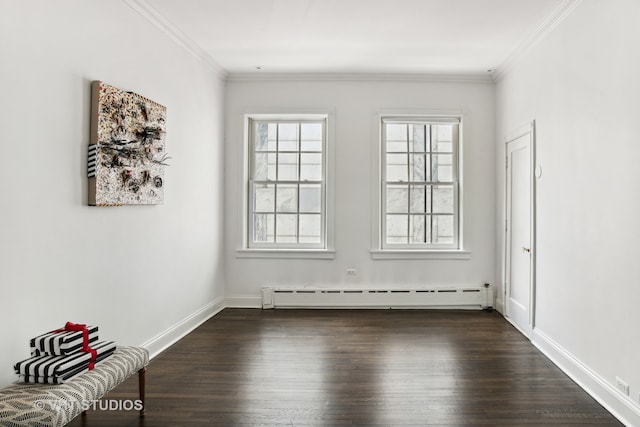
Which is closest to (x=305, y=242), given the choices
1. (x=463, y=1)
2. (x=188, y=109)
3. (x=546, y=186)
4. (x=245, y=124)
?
(x=245, y=124)

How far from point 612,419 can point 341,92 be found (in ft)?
14.0

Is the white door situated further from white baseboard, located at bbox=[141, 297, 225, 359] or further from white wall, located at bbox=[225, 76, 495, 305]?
white baseboard, located at bbox=[141, 297, 225, 359]

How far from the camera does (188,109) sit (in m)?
4.39

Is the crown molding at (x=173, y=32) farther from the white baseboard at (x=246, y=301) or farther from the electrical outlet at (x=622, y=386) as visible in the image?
the electrical outlet at (x=622, y=386)

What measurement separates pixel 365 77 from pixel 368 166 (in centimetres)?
112

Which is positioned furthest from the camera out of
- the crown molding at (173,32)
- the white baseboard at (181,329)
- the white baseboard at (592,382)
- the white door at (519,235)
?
the white door at (519,235)

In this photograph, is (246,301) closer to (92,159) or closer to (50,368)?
(92,159)

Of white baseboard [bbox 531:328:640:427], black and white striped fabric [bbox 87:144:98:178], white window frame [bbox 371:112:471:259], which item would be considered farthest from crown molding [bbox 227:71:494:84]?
white baseboard [bbox 531:328:640:427]

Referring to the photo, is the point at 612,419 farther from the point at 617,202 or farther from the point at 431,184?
the point at 431,184

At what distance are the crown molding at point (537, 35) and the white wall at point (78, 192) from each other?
3395 mm

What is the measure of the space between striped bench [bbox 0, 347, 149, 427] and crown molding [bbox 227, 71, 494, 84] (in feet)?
13.0

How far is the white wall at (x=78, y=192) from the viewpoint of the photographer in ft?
7.45

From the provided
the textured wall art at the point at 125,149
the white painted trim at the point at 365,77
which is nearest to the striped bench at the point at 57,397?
the textured wall art at the point at 125,149

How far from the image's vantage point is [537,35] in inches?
159
